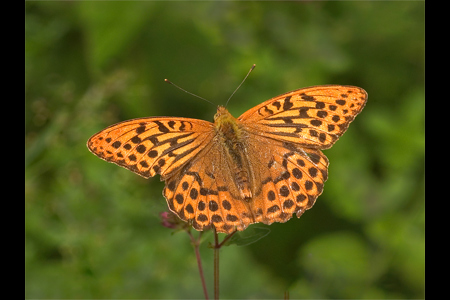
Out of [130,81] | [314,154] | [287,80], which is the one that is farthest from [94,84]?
[314,154]

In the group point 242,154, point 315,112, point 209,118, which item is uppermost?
point 315,112

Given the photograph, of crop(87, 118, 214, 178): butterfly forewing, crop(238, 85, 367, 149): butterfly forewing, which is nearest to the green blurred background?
crop(87, 118, 214, 178): butterfly forewing

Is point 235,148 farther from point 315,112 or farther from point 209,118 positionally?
point 209,118

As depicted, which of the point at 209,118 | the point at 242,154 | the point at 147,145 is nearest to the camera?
the point at 147,145

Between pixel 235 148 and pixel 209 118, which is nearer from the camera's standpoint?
pixel 235 148

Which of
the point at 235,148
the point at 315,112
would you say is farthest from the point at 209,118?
the point at 315,112

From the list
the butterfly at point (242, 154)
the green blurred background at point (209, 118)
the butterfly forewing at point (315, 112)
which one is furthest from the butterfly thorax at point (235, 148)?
the green blurred background at point (209, 118)
